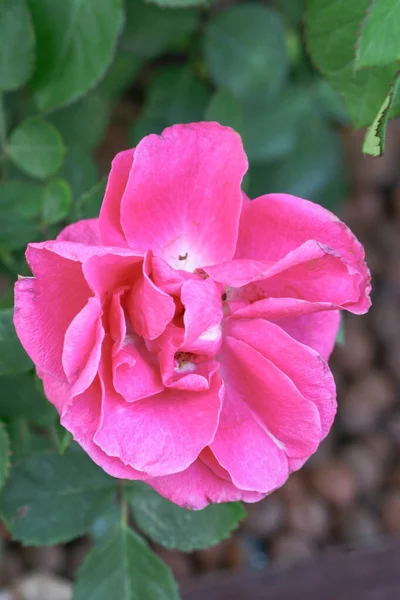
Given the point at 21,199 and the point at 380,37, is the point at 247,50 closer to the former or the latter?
the point at 21,199

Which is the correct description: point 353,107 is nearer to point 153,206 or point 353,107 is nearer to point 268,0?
point 153,206

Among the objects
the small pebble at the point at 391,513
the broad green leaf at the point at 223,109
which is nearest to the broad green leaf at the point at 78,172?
the broad green leaf at the point at 223,109

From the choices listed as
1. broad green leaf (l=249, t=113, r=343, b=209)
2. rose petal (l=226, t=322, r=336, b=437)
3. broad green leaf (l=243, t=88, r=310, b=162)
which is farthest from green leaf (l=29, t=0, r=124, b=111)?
broad green leaf (l=249, t=113, r=343, b=209)

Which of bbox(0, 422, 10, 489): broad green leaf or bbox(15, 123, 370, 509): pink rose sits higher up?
bbox(15, 123, 370, 509): pink rose

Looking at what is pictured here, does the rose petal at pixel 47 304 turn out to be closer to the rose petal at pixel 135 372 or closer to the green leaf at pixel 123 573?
the rose petal at pixel 135 372

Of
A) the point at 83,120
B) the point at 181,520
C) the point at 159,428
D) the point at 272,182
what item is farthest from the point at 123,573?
the point at 272,182

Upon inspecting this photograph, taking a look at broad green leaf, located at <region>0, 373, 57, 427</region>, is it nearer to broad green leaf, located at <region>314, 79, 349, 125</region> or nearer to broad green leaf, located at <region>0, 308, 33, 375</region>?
broad green leaf, located at <region>0, 308, 33, 375</region>
